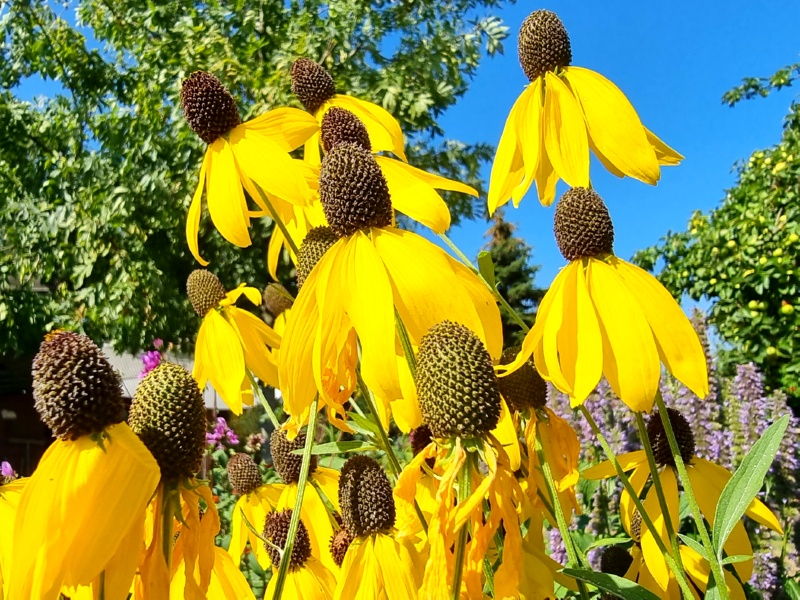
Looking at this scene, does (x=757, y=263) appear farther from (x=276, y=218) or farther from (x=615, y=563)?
(x=276, y=218)

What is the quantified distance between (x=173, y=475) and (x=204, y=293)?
Result: 1.08m

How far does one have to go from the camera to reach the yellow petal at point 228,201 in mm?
943

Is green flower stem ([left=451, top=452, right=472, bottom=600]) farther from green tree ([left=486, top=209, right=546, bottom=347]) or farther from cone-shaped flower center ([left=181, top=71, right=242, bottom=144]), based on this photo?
green tree ([left=486, top=209, right=546, bottom=347])

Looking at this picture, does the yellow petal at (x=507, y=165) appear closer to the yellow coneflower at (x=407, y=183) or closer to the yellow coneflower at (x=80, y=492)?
the yellow coneflower at (x=407, y=183)

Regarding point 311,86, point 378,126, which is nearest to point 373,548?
point 378,126

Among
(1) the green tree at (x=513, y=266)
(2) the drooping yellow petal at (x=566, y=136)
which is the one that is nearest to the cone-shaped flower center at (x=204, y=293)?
(2) the drooping yellow petal at (x=566, y=136)

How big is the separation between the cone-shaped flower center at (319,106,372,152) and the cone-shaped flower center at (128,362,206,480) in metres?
0.52

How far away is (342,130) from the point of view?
40.7 inches

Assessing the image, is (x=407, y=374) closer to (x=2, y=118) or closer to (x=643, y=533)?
(x=643, y=533)

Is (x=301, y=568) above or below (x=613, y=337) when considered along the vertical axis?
below

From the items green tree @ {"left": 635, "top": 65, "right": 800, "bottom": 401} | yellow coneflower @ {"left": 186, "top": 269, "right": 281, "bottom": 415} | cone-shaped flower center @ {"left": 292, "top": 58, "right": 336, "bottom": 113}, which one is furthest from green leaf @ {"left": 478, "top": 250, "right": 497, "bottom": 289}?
green tree @ {"left": 635, "top": 65, "right": 800, "bottom": 401}

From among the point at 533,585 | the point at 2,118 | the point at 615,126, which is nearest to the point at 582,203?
the point at 615,126

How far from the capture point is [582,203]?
35.7 inches

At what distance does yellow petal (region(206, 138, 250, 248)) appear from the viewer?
0.94 metres
